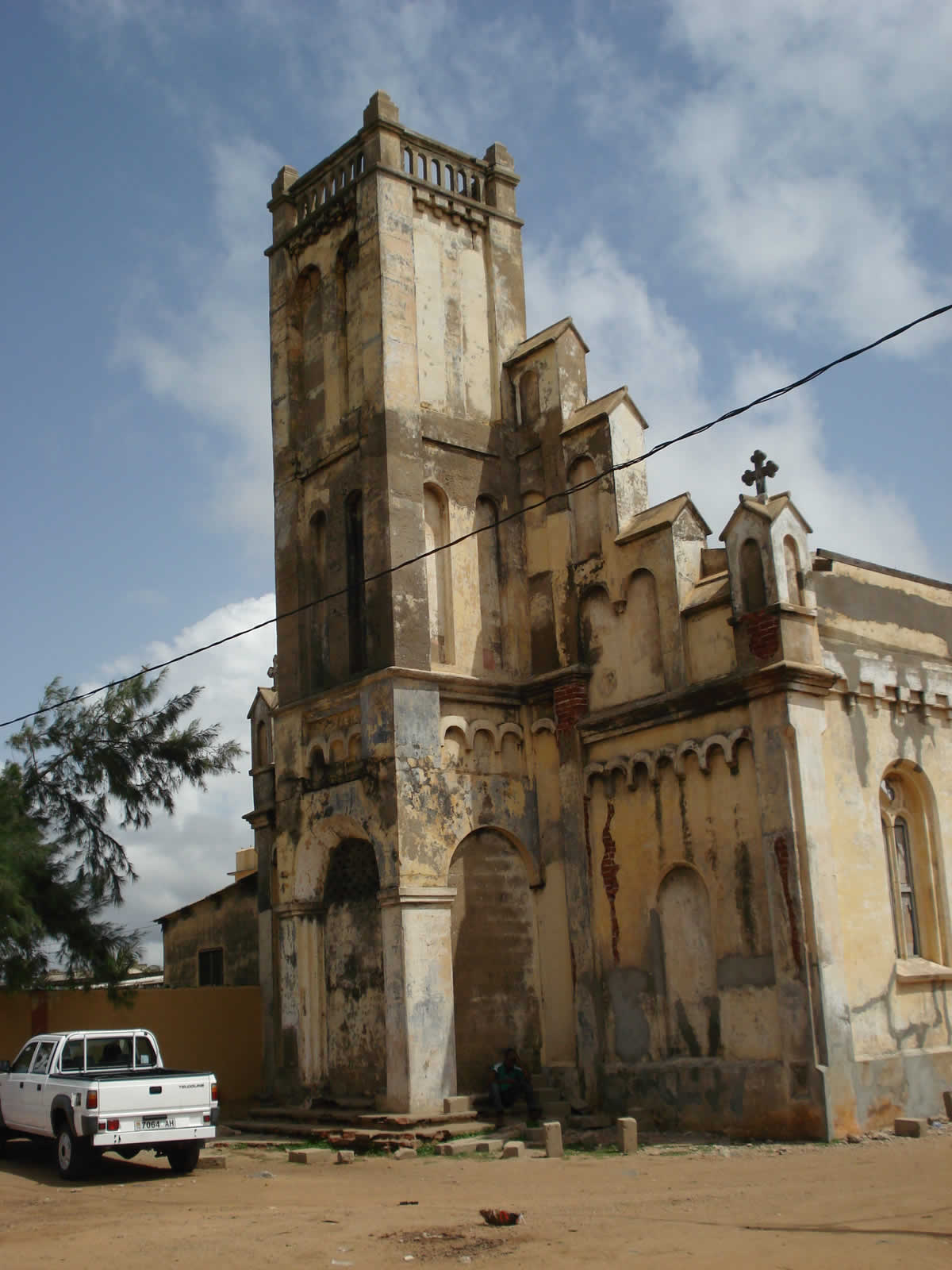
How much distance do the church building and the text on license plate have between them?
3909 mm

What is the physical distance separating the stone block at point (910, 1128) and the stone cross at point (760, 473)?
765cm

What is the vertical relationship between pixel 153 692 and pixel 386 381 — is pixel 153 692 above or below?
below

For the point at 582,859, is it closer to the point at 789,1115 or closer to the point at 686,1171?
the point at 789,1115

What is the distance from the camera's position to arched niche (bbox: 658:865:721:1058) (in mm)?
16766

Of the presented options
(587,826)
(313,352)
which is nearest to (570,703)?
(587,826)

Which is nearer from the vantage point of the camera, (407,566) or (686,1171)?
(686,1171)

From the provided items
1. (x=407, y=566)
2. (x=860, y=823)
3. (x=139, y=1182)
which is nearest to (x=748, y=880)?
(x=860, y=823)

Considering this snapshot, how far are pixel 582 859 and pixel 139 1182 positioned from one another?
23.7 ft

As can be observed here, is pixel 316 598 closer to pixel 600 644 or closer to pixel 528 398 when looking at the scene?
pixel 528 398

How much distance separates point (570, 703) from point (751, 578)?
351 centimetres

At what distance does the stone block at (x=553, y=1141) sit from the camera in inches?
585

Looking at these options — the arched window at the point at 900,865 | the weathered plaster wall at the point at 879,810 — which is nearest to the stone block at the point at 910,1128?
the weathered plaster wall at the point at 879,810

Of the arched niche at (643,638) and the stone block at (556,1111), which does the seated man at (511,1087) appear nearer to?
the stone block at (556,1111)

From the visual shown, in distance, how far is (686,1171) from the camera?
13.4m
